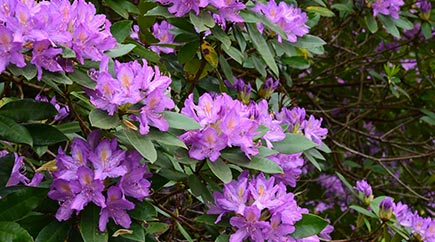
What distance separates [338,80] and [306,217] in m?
2.24

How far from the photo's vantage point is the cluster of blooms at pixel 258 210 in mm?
1374

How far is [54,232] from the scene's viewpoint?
129 centimetres

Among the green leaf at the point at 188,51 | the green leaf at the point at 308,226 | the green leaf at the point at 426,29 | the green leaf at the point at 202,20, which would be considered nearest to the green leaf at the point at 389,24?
the green leaf at the point at 426,29

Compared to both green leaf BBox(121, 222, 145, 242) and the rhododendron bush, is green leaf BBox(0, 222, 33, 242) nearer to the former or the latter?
the rhododendron bush

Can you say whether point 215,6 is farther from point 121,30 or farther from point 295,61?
point 295,61

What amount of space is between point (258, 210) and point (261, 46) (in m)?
0.57

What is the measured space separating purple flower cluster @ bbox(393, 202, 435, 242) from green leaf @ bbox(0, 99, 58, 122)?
1301mm

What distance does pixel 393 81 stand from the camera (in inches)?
116

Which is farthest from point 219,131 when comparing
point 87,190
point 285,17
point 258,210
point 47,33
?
point 285,17

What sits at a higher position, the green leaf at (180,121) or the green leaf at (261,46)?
the green leaf at (180,121)

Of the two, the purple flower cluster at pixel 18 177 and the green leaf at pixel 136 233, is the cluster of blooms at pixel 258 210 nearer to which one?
the green leaf at pixel 136 233

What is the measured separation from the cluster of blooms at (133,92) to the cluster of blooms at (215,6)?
0.31 meters

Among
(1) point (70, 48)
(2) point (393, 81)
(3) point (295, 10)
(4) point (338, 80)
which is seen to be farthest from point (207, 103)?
(4) point (338, 80)

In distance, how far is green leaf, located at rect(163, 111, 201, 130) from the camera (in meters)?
1.29
